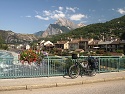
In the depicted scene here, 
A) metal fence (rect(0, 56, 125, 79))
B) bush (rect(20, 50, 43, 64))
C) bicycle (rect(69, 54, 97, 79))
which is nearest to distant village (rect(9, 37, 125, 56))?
bicycle (rect(69, 54, 97, 79))

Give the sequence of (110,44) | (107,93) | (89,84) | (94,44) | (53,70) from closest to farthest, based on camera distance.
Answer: (107,93), (89,84), (53,70), (110,44), (94,44)

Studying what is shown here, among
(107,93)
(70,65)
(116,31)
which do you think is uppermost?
(116,31)

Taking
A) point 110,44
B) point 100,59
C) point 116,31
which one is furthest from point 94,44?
point 100,59

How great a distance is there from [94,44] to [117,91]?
97757 millimetres

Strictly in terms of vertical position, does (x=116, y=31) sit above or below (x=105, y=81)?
above

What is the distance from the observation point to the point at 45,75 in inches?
441

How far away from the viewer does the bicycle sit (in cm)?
1094

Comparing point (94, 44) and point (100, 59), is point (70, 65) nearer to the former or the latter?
point (100, 59)

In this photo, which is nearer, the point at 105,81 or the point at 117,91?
the point at 117,91

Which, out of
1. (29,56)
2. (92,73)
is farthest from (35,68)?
(92,73)

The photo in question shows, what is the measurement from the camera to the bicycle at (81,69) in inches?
431

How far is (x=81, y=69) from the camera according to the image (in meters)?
11.4

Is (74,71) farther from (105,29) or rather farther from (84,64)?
(105,29)

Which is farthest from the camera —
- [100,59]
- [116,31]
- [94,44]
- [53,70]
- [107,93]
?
[116,31]
